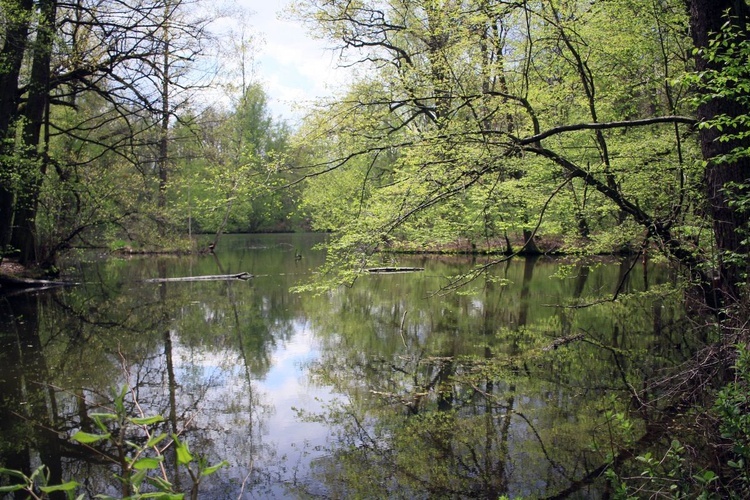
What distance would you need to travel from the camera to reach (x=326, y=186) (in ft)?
73.1

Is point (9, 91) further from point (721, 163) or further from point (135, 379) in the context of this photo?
point (721, 163)

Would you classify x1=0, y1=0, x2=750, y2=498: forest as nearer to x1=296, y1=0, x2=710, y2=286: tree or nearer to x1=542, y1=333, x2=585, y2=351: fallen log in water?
x1=296, y1=0, x2=710, y2=286: tree

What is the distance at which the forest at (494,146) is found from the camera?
15.6 feet

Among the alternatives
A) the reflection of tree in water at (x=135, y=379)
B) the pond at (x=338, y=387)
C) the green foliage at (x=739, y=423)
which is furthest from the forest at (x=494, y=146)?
the reflection of tree in water at (x=135, y=379)

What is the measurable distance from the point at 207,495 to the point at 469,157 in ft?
14.2

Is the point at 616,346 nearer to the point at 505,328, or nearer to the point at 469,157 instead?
the point at 505,328

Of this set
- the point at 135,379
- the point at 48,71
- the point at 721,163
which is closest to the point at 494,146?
the point at 721,163

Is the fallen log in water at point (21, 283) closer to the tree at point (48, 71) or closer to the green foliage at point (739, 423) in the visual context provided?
the tree at point (48, 71)

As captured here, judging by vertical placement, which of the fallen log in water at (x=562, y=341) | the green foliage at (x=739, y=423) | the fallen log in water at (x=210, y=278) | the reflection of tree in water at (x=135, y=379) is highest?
the green foliage at (x=739, y=423)

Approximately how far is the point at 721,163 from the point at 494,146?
2426 mm

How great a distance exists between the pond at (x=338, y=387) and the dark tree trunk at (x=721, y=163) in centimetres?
170

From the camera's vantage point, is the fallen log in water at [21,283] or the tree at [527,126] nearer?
the tree at [527,126]

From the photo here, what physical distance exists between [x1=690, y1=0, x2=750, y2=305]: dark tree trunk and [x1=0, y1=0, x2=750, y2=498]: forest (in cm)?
2

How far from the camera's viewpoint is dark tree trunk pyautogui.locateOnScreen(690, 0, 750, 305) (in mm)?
4863
